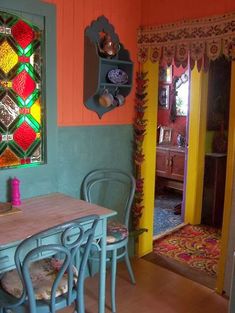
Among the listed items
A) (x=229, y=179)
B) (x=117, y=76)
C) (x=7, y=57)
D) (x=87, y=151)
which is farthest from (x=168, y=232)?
(x=7, y=57)

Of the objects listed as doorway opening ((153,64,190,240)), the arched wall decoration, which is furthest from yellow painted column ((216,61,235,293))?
doorway opening ((153,64,190,240))

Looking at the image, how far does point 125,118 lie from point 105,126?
238mm

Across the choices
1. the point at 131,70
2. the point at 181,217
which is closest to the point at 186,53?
the point at 131,70

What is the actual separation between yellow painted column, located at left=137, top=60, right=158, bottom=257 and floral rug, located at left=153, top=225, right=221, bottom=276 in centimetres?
21

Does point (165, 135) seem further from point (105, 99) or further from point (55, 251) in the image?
point (55, 251)

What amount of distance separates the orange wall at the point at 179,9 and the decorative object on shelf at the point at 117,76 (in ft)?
1.69

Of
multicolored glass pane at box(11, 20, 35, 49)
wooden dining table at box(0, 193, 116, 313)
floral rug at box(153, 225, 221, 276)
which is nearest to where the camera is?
wooden dining table at box(0, 193, 116, 313)

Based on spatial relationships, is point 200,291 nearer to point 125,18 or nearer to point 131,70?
point 131,70

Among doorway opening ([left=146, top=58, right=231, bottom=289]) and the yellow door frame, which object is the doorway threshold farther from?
the yellow door frame

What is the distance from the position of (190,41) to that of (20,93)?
1.28 m

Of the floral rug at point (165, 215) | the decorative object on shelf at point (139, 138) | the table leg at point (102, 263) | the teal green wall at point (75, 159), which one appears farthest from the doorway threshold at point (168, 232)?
the table leg at point (102, 263)

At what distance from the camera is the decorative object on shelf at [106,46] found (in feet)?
8.29

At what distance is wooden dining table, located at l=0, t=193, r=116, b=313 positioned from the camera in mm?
1620

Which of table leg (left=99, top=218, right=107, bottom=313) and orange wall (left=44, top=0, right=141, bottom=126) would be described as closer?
table leg (left=99, top=218, right=107, bottom=313)
